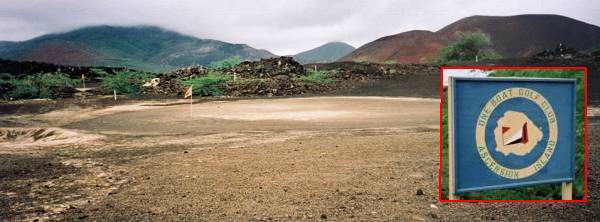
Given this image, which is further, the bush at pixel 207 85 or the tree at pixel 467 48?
the tree at pixel 467 48

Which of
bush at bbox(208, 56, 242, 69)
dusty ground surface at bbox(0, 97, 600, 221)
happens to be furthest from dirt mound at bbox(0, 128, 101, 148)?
bush at bbox(208, 56, 242, 69)

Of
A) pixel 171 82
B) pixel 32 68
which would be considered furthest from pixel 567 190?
pixel 32 68

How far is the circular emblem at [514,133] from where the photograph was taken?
2555 mm

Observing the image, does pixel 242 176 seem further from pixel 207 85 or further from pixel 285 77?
pixel 285 77

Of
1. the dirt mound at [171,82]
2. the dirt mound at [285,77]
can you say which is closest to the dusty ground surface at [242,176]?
the dirt mound at [285,77]

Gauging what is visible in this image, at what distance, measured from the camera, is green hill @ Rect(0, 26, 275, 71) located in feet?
349

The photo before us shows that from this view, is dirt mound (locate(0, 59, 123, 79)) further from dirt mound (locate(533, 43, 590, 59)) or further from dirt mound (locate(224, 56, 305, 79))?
dirt mound (locate(533, 43, 590, 59))

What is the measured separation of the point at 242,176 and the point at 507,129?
4.75 m

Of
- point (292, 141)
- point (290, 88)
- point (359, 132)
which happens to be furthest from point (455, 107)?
point (290, 88)

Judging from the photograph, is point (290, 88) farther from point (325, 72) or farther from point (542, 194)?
point (542, 194)

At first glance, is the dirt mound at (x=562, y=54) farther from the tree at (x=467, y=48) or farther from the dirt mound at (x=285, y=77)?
the dirt mound at (x=285, y=77)

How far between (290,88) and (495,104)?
92.1ft

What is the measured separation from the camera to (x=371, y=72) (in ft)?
118

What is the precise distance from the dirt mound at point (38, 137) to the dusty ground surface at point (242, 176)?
0.25ft
